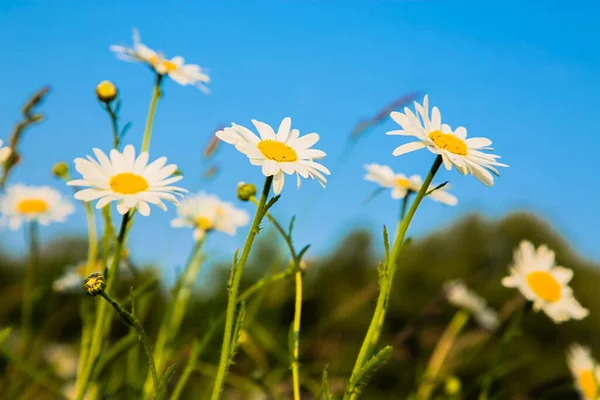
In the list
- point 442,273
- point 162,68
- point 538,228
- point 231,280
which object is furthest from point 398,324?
point 231,280

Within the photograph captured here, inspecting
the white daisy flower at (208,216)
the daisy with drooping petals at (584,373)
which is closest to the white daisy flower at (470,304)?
the daisy with drooping petals at (584,373)

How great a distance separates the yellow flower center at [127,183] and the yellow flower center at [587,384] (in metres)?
1.32

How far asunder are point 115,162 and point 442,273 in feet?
14.0

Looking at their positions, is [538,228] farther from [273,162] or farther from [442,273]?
[273,162]

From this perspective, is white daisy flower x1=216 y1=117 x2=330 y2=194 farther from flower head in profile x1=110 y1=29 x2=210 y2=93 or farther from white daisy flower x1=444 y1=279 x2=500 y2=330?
white daisy flower x1=444 y1=279 x2=500 y2=330

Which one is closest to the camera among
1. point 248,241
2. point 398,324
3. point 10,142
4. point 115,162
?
point 248,241

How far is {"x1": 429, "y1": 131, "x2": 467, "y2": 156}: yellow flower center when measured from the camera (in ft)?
2.91

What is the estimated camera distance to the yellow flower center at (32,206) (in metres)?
1.70

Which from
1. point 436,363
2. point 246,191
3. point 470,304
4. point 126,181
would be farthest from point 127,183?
point 470,304

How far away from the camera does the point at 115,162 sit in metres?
1.00

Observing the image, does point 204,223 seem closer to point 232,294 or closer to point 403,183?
point 403,183

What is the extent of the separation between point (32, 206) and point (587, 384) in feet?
5.33

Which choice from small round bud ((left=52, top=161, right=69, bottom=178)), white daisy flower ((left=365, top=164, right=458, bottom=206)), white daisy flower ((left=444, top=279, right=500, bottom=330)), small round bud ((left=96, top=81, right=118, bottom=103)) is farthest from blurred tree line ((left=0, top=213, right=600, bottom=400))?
small round bud ((left=96, top=81, right=118, bottom=103))

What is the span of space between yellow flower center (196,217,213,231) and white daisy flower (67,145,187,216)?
0.45 metres
